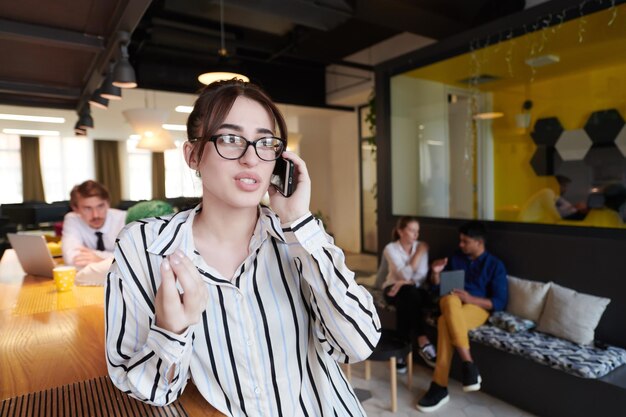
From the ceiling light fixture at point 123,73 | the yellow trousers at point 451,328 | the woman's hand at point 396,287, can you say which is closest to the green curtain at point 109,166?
the ceiling light fixture at point 123,73

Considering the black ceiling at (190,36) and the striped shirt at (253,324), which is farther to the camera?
the black ceiling at (190,36)

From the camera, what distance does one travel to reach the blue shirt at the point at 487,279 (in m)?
3.18

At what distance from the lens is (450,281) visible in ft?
10.0

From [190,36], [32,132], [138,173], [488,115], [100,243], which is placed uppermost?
[190,36]

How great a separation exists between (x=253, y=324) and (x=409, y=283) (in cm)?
263

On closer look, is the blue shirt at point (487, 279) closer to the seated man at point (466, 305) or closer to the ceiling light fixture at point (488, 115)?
the seated man at point (466, 305)

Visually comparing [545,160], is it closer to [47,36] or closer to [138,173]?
[47,36]

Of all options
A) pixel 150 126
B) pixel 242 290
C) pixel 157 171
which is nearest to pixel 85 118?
pixel 150 126

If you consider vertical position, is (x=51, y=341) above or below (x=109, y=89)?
below

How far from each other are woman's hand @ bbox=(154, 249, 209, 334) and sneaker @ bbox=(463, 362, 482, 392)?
2.46 meters

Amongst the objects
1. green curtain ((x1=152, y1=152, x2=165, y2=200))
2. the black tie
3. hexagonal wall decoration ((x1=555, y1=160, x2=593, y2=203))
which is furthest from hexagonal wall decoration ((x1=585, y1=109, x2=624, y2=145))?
green curtain ((x1=152, y1=152, x2=165, y2=200))

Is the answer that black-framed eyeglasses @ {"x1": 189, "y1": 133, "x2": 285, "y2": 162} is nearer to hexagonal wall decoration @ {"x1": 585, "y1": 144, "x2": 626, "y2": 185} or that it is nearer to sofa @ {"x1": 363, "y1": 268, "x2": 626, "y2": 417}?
sofa @ {"x1": 363, "y1": 268, "x2": 626, "y2": 417}

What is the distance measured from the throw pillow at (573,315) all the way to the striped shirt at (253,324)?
2372mm

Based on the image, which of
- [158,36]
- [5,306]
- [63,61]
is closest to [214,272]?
[5,306]
